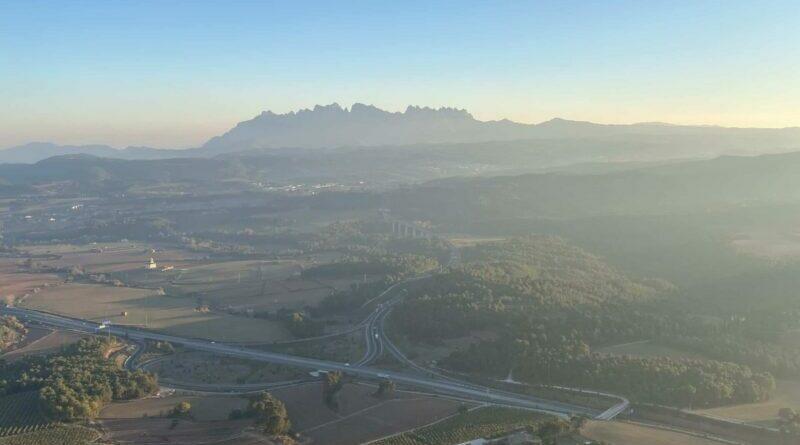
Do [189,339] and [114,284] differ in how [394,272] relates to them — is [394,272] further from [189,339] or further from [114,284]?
[114,284]

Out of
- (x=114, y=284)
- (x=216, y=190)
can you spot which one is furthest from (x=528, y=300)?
(x=216, y=190)

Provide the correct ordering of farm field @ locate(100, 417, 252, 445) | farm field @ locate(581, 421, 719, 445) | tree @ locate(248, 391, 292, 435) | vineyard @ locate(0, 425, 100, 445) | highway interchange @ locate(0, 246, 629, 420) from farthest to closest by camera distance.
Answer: highway interchange @ locate(0, 246, 629, 420) < tree @ locate(248, 391, 292, 435) < farm field @ locate(100, 417, 252, 445) < vineyard @ locate(0, 425, 100, 445) < farm field @ locate(581, 421, 719, 445)

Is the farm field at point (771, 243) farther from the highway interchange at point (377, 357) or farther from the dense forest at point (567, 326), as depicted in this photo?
the highway interchange at point (377, 357)

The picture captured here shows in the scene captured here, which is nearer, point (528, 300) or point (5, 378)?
point (5, 378)

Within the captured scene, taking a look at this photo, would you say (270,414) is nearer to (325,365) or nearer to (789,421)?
(325,365)

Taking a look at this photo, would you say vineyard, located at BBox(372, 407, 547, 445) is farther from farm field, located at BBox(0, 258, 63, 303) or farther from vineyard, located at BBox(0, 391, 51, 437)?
farm field, located at BBox(0, 258, 63, 303)

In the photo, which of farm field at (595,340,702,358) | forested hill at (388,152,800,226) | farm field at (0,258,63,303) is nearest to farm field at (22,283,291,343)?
farm field at (0,258,63,303)
